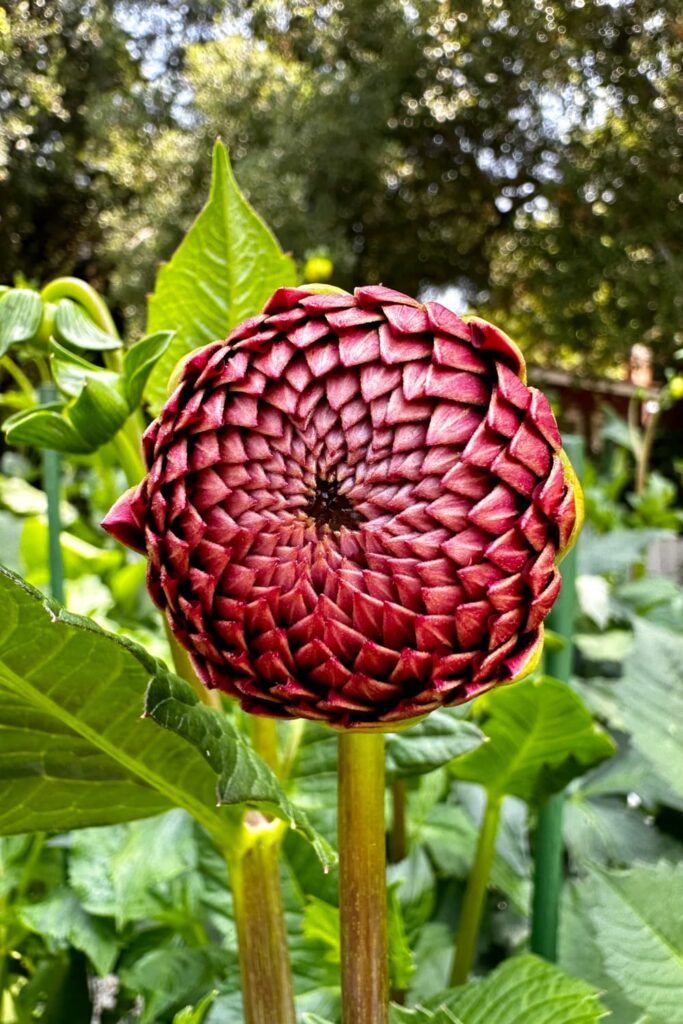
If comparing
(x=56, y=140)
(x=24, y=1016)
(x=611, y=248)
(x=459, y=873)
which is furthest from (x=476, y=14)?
(x=24, y=1016)

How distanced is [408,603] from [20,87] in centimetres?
85

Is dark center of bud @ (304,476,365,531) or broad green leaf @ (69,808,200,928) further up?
dark center of bud @ (304,476,365,531)

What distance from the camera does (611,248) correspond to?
5.73 ft

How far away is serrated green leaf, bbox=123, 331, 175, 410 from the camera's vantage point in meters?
0.21

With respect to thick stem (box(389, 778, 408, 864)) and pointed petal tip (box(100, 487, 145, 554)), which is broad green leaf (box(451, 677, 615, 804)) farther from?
pointed petal tip (box(100, 487, 145, 554))

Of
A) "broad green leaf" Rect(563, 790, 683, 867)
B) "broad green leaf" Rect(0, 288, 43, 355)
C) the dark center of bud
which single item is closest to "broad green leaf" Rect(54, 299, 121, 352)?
"broad green leaf" Rect(0, 288, 43, 355)

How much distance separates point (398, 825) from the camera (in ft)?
1.29

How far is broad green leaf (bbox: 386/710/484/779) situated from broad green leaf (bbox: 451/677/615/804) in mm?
67

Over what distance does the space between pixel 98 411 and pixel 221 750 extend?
0.09 meters

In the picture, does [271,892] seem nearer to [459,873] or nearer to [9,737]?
[9,737]

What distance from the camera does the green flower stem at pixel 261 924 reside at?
0.70ft

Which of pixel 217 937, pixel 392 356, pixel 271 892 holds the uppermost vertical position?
pixel 392 356

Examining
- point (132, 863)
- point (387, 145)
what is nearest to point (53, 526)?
point (132, 863)

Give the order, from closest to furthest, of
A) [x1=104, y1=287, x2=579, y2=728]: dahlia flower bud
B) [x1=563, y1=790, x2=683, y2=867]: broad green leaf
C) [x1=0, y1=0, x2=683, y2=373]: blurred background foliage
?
[x1=104, y1=287, x2=579, y2=728]: dahlia flower bud < [x1=563, y1=790, x2=683, y2=867]: broad green leaf < [x1=0, y1=0, x2=683, y2=373]: blurred background foliage
